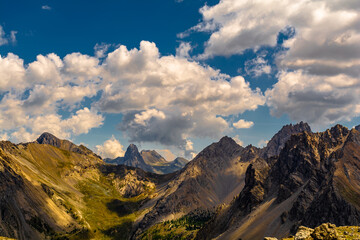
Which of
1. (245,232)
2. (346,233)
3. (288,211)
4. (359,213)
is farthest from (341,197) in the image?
(346,233)

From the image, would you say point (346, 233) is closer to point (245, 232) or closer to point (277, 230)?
point (277, 230)

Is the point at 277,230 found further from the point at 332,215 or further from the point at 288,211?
the point at 332,215

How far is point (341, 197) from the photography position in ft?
553

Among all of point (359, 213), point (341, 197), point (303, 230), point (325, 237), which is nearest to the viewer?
point (325, 237)

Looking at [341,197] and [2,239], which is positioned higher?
[2,239]

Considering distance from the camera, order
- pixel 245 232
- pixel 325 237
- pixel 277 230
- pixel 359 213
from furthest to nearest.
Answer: pixel 245 232 < pixel 277 230 < pixel 359 213 < pixel 325 237

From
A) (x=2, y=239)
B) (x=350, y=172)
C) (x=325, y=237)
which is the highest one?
(x=2, y=239)

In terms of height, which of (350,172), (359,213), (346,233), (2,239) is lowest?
(359,213)

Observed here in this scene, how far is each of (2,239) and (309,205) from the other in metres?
175

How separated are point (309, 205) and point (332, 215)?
895 inches

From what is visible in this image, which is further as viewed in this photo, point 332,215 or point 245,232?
point 245,232

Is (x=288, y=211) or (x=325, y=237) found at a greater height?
(x=325, y=237)

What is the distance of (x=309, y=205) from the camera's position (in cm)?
18675

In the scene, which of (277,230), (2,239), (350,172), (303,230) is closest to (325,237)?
(303,230)
